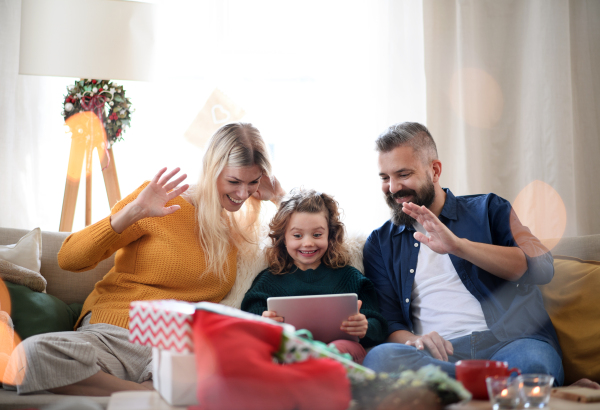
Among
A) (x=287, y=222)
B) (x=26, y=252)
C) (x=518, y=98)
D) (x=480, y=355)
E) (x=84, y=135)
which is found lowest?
(x=480, y=355)

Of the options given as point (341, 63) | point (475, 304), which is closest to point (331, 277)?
point (475, 304)

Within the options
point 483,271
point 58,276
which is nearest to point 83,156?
point 58,276

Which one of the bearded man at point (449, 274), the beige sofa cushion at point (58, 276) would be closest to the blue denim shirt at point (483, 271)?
the bearded man at point (449, 274)

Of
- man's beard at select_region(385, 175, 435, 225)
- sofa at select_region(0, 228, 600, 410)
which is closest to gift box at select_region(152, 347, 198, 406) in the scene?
sofa at select_region(0, 228, 600, 410)

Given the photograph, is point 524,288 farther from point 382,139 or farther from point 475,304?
point 382,139

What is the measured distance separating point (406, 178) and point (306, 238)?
45cm

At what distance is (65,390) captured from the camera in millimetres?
1343

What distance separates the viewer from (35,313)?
5.46ft

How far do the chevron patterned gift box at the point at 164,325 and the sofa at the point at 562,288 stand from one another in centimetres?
45

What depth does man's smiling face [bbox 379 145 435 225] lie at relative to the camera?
184cm

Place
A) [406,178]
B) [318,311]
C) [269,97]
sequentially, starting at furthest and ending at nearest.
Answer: [269,97] < [406,178] < [318,311]

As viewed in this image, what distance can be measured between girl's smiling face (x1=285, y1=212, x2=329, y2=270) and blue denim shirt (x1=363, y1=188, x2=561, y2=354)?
0.22m

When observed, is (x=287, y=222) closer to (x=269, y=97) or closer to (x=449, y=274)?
(x=449, y=274)

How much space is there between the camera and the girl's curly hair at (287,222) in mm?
1921
